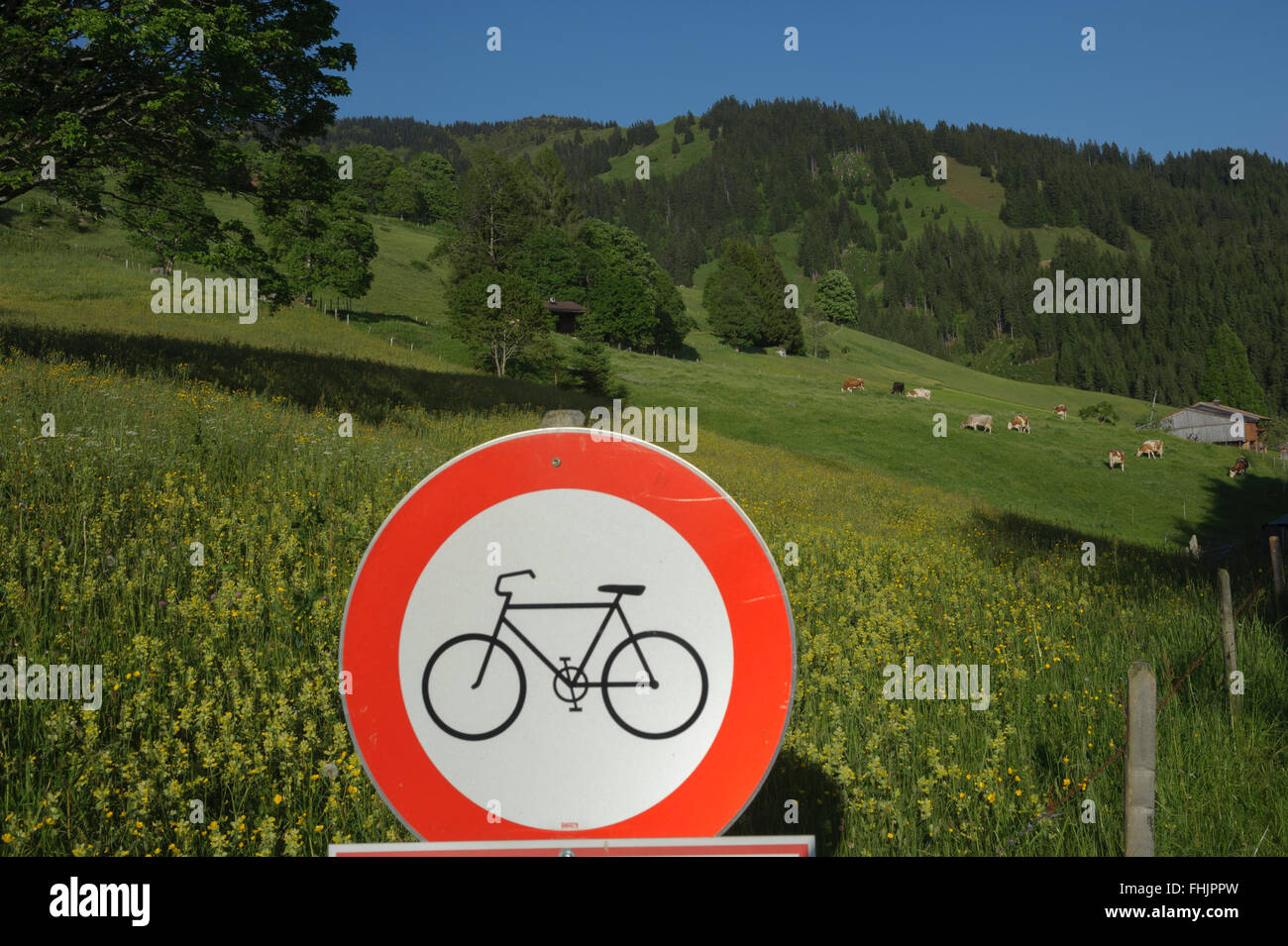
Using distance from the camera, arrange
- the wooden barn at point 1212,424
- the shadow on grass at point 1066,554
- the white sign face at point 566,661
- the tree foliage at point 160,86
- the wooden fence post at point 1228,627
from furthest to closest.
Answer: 1. the wooden barn at point 1212,424
2. the tree foliage at point 160,86
3. the shadow on grass at point 1066,554
4. the wooden fence post at point 1228,627
5. the white sign face at point 566,661

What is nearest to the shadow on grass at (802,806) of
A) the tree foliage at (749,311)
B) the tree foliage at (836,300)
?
the tree foliage at (749,311)

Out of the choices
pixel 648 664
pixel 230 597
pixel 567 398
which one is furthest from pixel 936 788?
pixel 567 398

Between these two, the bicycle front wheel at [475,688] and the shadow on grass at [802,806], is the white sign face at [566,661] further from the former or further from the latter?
the shadow on grass at [802,806]

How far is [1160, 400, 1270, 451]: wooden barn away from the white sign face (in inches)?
4673

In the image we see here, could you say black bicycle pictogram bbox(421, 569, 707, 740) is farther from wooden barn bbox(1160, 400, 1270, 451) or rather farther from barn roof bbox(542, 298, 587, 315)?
wooden barn bbox(1160, 400, 1270, 451)

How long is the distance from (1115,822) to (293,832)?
154 inches

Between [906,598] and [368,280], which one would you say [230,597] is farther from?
[368,280]

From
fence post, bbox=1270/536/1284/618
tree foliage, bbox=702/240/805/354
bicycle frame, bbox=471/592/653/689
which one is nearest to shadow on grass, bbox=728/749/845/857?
bicycle frame, bbox=471/592/653/689

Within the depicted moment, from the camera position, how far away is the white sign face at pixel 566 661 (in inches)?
74.0

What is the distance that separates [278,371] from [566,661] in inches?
801

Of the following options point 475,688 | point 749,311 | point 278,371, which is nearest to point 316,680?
point 475,688

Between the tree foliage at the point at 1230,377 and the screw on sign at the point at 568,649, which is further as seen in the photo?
the tree foliage at the point at 1230,377

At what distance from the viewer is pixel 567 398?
113ft

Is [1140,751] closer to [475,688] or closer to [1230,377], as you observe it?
[475,688]
